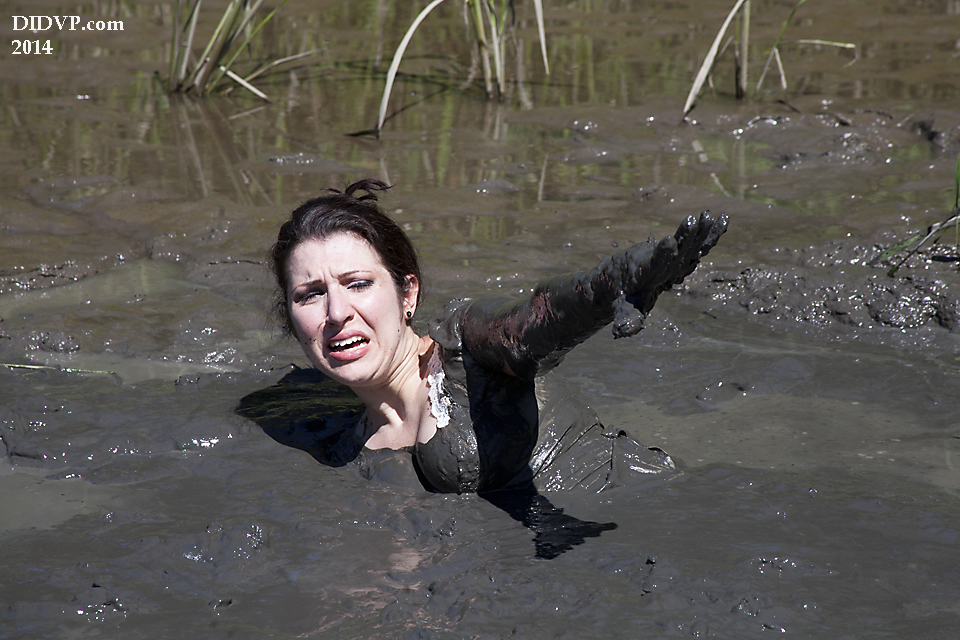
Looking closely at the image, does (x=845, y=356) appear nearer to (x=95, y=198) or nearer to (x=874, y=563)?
(x=874, y=563)

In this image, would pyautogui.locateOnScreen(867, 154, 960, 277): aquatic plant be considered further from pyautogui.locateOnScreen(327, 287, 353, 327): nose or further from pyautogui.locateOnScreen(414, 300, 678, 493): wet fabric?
pyautogui.locateOnScreen(327, 287, 353, 327): nose

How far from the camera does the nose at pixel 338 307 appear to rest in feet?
7.55

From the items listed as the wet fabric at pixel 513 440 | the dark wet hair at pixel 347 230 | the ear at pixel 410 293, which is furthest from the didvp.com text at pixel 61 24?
the wet fabric at pixel 513 440

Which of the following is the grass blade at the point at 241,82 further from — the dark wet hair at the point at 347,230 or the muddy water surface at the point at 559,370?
the dark wet hair at the point at 347,230

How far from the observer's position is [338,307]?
7.59ft

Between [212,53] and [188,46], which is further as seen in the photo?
[212,53]

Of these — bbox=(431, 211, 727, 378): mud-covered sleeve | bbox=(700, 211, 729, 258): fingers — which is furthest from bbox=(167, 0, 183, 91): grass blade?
bbox=(700, 211, 729, 258): fingers

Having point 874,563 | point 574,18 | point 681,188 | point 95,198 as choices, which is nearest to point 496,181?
Result: point 681,188

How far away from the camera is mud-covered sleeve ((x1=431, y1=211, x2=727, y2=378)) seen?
167cm

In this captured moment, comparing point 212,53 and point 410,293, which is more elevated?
point 212,53

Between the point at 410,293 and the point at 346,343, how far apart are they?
261mm

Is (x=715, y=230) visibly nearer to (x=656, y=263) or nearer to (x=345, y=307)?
(x=656, y=263)

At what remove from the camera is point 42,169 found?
545cm

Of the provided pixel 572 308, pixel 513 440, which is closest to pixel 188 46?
pixel 513 440
